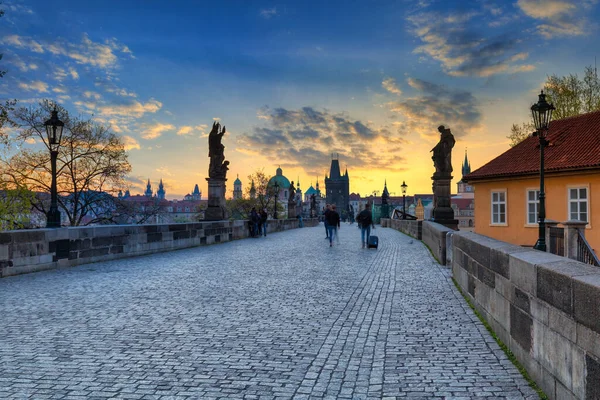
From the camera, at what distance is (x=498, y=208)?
24.9 meters

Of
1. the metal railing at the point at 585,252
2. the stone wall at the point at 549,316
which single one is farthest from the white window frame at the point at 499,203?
the stone wall at the point at 549,316

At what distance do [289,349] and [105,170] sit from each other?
32351mm

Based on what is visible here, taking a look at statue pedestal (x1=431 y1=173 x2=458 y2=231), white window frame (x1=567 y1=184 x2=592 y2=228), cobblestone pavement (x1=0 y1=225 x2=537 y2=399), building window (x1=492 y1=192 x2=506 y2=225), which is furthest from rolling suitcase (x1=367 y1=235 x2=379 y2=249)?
building window (x1=492 y1=192 x2=506 y2=225)

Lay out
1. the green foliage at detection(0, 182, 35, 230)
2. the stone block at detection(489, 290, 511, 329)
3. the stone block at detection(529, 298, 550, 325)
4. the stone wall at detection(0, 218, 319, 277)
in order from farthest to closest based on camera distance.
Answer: the green foliage at detection(0, 182, 35, 230), the stone wall at detection(0, 218, 319, 277), the stone block at detection(489, 290, 511, 329), the stone block at detection(529, 298, 550, 325)

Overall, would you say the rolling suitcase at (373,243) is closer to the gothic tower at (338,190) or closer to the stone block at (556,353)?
the stone block at (556,353)

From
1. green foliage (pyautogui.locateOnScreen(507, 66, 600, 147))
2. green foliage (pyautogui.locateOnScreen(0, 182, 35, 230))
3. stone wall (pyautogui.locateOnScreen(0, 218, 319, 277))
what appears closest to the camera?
stone wall (pyautogui.locateOnScreen(0, 218, 319, 277))

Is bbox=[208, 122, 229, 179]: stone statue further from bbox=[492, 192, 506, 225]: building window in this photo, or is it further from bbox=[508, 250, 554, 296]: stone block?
bbox=[508, 250, 554, 296]: stone block

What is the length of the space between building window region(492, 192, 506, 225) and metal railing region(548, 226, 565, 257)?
11.6m

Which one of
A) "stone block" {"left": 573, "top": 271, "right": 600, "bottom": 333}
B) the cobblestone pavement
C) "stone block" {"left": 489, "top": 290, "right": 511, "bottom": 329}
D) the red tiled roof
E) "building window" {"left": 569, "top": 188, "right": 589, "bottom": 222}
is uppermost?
the red tiled roof

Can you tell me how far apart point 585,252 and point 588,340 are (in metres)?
8.93

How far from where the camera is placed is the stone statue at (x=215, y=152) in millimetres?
22828

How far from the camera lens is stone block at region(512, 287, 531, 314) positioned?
394 cm

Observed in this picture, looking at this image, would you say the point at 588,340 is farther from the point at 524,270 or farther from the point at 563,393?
the point at 524,270

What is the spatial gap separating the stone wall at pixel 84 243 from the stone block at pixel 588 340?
33.0 ft
